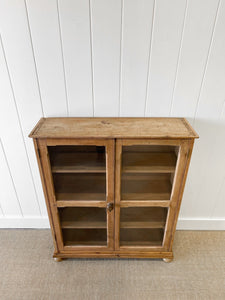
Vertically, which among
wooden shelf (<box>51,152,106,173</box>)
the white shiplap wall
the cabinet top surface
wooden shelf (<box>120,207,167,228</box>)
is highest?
the white shiplap wall

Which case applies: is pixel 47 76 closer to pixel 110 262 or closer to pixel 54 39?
pixel 54 39

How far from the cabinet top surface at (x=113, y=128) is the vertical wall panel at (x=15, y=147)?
246mm

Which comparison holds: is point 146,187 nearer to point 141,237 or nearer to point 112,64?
point 141,237

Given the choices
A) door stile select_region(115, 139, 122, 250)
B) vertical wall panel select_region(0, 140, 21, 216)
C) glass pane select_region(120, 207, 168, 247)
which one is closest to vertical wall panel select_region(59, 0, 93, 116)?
door stile select_region(115, 139, 122, 250)

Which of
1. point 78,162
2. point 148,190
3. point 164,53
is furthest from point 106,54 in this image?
point 148,190

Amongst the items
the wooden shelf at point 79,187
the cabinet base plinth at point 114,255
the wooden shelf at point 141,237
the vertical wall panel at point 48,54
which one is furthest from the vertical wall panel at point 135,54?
the cabinet base plinth at point 114,255

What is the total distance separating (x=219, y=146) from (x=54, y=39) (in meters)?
1.21

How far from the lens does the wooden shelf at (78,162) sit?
1212mm

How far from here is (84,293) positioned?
1.38 metres

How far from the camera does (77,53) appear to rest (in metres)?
1.17

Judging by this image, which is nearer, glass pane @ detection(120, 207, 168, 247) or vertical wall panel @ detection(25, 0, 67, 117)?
vertical wall panel @ detection(25, 0, 67, 117)

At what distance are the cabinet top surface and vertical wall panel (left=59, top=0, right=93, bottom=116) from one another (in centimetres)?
11

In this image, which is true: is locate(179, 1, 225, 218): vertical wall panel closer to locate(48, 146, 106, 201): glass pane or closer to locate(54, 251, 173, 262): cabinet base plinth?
locate(54, 251, 173, 262): cabinet base plinth

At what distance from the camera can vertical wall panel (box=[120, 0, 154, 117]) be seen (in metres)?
1.08
